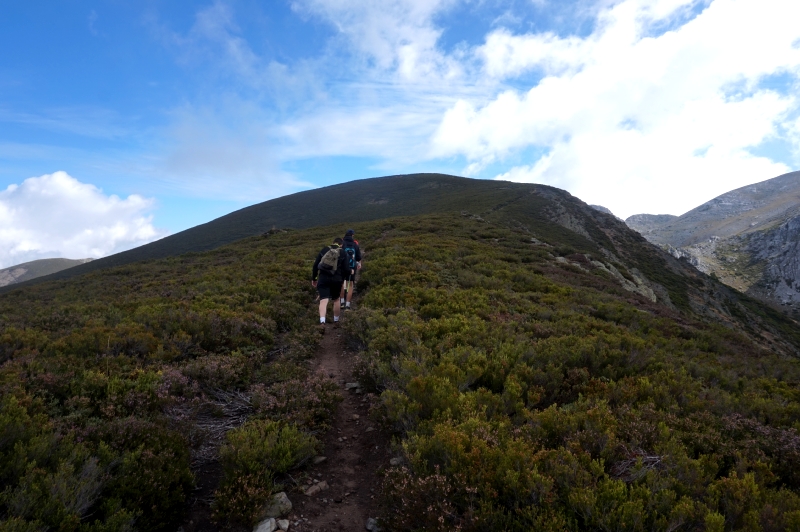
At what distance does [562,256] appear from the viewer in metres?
26.9

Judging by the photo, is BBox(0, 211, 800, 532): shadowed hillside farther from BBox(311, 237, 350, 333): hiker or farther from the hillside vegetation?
BBox(311, 237, 350, 333): hiker

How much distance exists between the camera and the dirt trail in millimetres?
4242

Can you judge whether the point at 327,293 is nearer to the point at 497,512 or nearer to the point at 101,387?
the point at 101,387

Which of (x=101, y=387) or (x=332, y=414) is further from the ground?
(x=101, y=387)

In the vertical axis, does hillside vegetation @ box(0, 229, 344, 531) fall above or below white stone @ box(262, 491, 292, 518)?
above

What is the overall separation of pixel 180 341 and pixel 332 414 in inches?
171

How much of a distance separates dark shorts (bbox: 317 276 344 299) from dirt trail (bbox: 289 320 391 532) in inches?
197

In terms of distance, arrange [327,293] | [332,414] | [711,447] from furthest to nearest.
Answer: [327,293]
[332,414]
[711,447]

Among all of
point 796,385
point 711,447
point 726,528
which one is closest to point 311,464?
point 726,528

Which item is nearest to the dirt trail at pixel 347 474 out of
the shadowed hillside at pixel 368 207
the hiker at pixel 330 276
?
the hiker at pixel 330 276

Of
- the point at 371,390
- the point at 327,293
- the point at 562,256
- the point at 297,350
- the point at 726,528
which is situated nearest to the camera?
the point at 726,528

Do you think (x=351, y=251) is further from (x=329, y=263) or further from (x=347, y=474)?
(x=347, y=474)

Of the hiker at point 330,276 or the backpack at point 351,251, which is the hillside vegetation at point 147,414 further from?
the backpack at point 351,251

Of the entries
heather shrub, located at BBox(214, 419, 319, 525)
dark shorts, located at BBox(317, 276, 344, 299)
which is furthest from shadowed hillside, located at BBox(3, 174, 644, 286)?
heather shrub, located at BBox(214, 419, 319, 525)
